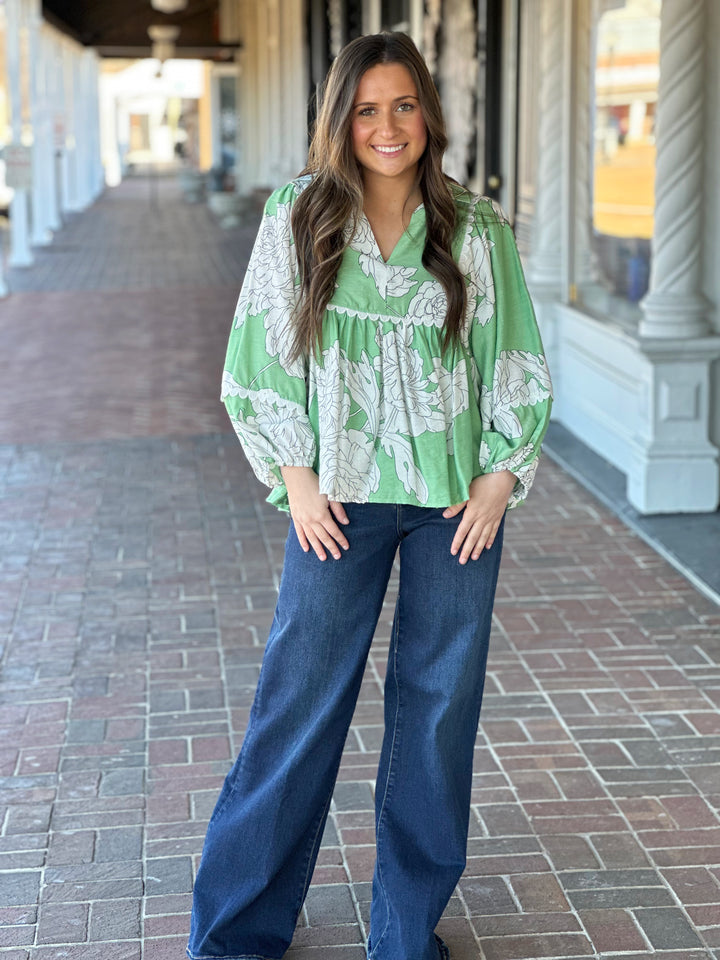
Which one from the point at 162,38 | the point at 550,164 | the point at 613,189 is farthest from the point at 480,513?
the point at 162,38

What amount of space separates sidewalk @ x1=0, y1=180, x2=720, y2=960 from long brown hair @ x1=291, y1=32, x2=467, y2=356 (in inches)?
51.6

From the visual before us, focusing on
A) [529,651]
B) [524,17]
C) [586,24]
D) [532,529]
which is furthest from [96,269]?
[529,651]

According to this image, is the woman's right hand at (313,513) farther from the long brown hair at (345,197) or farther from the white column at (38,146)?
the white column at (38,146)

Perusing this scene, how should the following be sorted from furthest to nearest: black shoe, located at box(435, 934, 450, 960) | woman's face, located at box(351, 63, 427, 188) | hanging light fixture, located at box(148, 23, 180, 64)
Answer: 1. hanging light fixture, located at box(148, 23, 180, 64)
2. black shoe, located at box(435, 934, 450, 960)
3. woman's face, located at box(351, 63, 427, 188)

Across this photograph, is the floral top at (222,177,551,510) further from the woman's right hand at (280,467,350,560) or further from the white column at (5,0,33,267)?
the white column at (5,0,33,267)

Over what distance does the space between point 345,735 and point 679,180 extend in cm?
370

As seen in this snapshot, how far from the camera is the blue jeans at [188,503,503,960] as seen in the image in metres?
2.29

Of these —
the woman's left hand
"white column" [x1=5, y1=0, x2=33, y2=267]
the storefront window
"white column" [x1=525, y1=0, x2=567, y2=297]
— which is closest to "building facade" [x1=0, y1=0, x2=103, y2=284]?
"white column" [x1=5, y1=0, x2=33, y2=267]

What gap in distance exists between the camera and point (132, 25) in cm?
2888

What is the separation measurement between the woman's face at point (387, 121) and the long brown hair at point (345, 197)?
0.01 m

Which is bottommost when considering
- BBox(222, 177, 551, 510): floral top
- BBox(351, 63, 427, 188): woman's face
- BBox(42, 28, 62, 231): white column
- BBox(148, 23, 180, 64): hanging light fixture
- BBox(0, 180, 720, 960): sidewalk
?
BBox(0, 180, 720, 960): sidewalk

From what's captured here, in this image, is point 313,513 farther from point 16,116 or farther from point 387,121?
point 16,116

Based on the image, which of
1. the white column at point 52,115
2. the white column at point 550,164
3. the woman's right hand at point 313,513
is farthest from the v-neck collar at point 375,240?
the white column at point 52,115

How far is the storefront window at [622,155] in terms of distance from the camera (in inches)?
231
